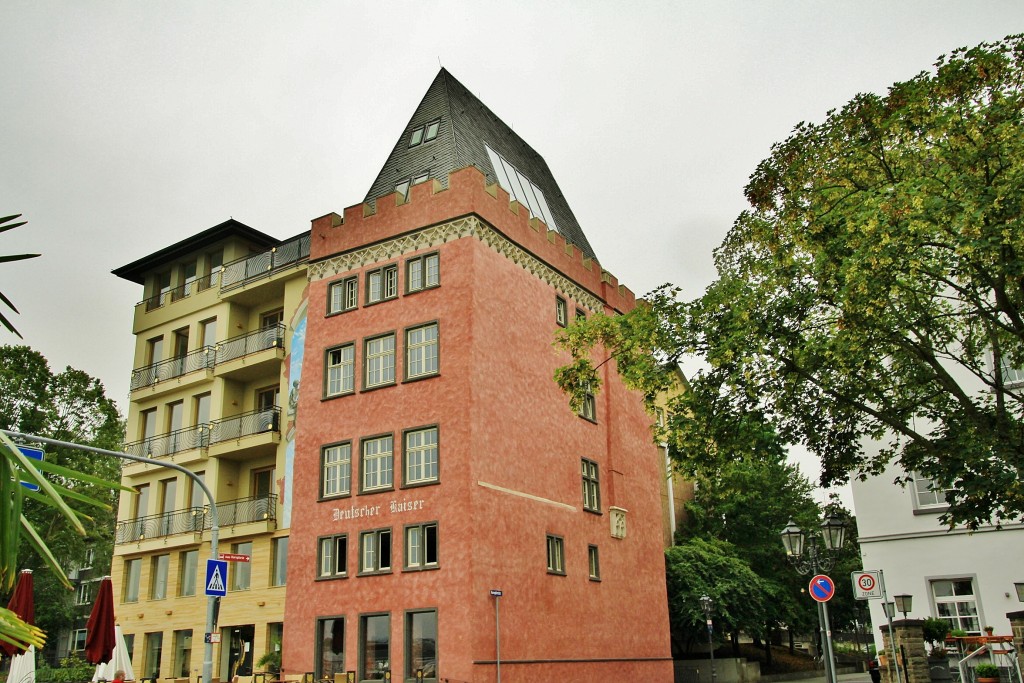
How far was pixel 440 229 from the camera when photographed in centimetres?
3023

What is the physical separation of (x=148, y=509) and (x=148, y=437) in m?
3.30

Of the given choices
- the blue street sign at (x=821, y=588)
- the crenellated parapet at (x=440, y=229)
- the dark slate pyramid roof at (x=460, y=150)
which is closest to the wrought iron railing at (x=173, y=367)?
the crenellated parapet at (x=440, y=229)

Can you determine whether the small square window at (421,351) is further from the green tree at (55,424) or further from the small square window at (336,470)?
the green tree at (55,424)

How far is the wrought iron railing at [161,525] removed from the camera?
114ft

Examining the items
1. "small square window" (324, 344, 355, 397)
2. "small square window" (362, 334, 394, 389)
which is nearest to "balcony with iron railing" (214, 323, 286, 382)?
"small square window" (324, 344, 355, 397)

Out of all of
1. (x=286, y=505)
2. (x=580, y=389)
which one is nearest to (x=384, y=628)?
(x=286, y=505)

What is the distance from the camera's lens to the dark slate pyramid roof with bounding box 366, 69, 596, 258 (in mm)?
34000

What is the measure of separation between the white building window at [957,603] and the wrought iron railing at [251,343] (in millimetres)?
23739

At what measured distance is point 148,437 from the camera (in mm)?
38875

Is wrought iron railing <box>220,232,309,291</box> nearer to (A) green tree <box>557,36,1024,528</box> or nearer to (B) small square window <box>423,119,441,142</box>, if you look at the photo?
(B) small square window <box>423,119,441,142</box>

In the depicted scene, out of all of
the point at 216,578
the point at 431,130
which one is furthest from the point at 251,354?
the point at 216,578

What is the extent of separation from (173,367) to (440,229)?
589 inches

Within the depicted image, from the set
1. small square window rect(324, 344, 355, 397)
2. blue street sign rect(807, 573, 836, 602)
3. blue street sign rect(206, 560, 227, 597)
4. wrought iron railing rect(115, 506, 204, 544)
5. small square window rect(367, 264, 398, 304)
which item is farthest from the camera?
wrought iron railing rect(115, 506, 204, 544)

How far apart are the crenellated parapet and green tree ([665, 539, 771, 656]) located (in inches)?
626
